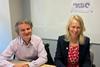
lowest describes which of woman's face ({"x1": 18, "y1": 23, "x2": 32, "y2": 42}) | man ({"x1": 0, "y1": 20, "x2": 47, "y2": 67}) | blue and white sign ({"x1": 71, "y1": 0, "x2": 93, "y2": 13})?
man ({"x1": 0, "y1": 20, "x2": 47, "y2": 67})

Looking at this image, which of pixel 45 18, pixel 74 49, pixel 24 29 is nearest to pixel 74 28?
pixel 74 49

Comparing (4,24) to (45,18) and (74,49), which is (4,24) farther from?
(74,49)

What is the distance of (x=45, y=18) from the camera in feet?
11.5

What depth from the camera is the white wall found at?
3.42 meters

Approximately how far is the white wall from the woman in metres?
1.36

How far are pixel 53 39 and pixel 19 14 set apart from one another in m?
0.72

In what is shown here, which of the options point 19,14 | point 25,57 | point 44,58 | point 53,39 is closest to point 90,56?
point 44,58

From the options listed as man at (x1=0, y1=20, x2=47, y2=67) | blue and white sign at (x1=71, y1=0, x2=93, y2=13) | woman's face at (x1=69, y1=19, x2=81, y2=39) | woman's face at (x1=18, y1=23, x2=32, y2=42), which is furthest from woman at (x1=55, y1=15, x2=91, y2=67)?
blue and white sign at (x1=71, y1=0, x2=93, y2=13)

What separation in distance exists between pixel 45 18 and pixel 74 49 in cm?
126

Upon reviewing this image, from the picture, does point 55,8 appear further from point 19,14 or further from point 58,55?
point 58,55

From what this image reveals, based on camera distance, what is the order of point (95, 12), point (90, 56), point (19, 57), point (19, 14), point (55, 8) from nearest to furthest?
1. point (90, 56)
2. point (19, 57)
3. point (95, 12)
4. point (55, 8)
5. point (19, 14)

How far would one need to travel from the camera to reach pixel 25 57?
253 centimetres

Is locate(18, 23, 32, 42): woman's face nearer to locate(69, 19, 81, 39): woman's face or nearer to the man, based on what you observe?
the man

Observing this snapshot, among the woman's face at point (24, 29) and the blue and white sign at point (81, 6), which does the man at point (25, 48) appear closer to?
the woman's face at point (24, 29)
